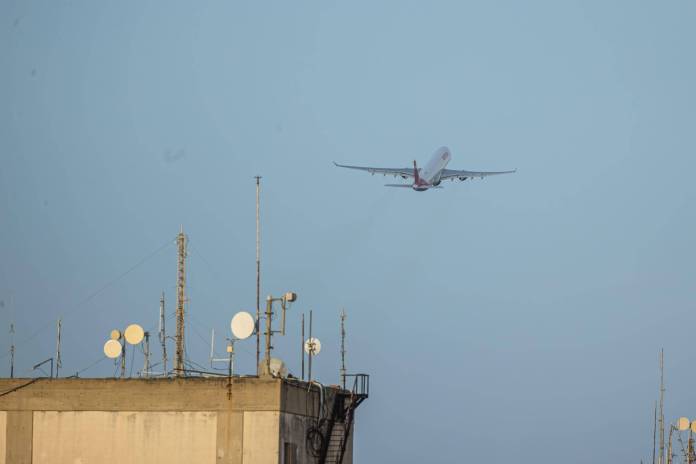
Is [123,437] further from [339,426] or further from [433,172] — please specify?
[433,172]

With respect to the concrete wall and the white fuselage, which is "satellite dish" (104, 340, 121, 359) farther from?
the white fuselage

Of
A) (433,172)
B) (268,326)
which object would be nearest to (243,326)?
(268,326)

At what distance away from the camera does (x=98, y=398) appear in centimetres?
5125

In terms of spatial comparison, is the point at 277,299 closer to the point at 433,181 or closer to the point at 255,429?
the point at 255,429

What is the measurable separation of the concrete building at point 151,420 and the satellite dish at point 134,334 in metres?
3.52

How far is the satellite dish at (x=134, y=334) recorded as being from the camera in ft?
178

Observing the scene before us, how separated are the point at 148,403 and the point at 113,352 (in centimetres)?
540

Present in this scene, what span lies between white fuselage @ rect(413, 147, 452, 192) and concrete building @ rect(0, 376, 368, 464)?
112332 millimetres

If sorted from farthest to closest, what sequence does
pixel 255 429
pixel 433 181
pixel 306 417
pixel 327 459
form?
pixel 433 181 < pixel 327 459 < pixel 306 417 < pixel 255 429

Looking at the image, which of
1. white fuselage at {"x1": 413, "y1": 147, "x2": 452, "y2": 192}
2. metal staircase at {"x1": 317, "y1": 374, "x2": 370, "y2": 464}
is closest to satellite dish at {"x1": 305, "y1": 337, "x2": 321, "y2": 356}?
metal staircase at {"x1": 317, "y1": 374, "x2": 370, "y2": 464}

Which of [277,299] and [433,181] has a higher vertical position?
[433,181]

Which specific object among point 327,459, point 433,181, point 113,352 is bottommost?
point 327,459

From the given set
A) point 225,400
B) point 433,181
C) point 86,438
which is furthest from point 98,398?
point 433,181

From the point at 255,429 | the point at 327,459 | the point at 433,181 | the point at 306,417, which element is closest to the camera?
the point at 255,429
